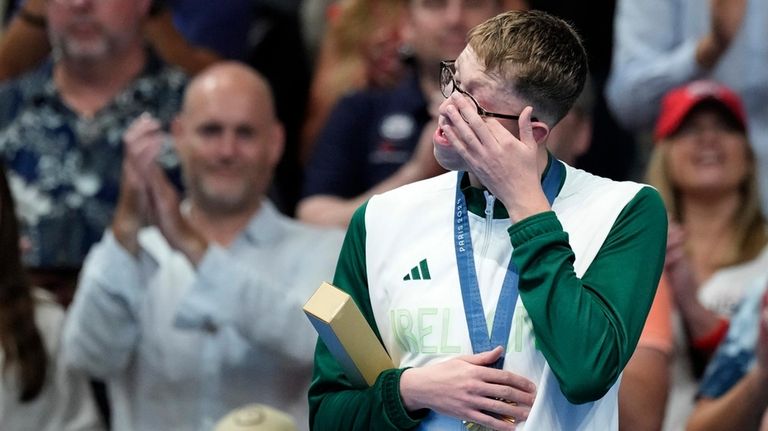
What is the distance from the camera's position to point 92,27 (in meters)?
6.23

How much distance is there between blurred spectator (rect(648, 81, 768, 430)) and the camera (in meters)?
5.47

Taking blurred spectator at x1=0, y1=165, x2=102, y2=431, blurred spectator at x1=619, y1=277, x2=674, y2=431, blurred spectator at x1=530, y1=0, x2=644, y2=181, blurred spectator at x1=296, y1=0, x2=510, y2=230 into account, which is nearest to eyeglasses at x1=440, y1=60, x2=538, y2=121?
blurred spectator at x1=619, y1=277, x2=674, y2=431

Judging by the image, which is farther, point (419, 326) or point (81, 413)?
point (81, 413)

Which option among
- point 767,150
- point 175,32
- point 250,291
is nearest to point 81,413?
point 250,291

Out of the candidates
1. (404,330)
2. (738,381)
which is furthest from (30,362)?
(404,330)

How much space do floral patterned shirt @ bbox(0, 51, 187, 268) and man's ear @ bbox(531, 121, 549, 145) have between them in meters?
3.28

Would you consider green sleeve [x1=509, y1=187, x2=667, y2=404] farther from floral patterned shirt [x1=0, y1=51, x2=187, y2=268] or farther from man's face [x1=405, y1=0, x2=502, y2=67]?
floral patterned shirt [x1=0, y1=51, x2=187, y2=268]

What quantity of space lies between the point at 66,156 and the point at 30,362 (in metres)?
1.05

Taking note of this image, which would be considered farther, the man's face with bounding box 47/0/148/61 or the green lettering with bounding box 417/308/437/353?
the man's face with bounding box 47/0/148/61

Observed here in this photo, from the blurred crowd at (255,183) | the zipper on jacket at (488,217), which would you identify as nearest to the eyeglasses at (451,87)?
the zipper on jacket at (488,217)

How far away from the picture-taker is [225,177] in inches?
217

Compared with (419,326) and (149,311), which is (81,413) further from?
(419,326)

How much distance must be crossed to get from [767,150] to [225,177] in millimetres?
2177

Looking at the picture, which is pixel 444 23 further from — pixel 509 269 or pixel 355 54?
pixel 509 269
